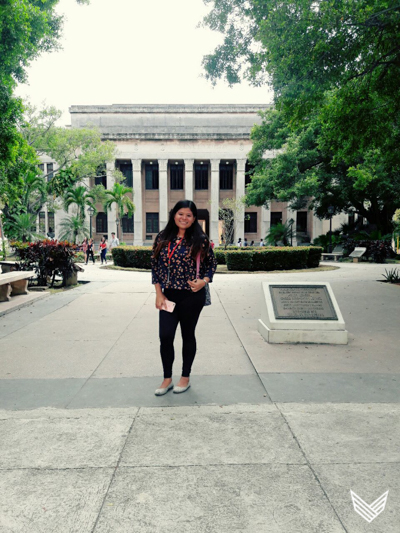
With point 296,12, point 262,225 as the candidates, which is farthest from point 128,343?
point 262,225

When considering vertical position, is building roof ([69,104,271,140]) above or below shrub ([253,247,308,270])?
above

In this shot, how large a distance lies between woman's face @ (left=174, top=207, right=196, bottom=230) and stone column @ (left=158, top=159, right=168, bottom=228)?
143ft

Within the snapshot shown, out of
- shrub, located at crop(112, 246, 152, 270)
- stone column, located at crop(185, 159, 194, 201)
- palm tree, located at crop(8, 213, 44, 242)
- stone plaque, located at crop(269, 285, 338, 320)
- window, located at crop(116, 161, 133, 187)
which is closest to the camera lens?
stone plaque, located at crop(269, 285, 338, 320)

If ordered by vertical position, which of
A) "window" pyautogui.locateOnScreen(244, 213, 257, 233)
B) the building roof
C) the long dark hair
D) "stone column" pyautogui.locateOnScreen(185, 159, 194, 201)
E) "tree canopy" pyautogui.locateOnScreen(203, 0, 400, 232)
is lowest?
the long dark hair

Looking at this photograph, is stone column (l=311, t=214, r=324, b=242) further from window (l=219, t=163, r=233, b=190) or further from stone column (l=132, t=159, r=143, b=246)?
stone column (l=132, t=159, r=143, b=246)

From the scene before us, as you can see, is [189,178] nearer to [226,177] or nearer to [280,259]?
[226,177]

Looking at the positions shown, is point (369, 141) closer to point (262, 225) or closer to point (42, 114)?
point (42, 114)

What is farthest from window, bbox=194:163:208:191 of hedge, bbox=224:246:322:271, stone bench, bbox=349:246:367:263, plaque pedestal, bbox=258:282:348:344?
plaque pedestal, bbox=258:282:348:344

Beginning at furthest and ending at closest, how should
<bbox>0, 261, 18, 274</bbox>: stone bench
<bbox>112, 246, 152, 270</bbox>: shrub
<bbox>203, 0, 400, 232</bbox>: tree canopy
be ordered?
<bbox>112, 246, 152, 270</bbox>: shrub, <bbox>0, 261, 18, 274</bbox>: stone bench, <bbox>203, 0, 400, 232</bbox>: tree canopy

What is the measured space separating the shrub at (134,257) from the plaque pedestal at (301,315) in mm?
14378

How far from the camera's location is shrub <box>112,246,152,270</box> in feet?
67.1

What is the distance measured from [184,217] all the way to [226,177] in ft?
158

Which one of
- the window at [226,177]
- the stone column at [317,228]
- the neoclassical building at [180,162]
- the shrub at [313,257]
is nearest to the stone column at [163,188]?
the neoclassical building at [180,162]

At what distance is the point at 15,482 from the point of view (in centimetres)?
245
